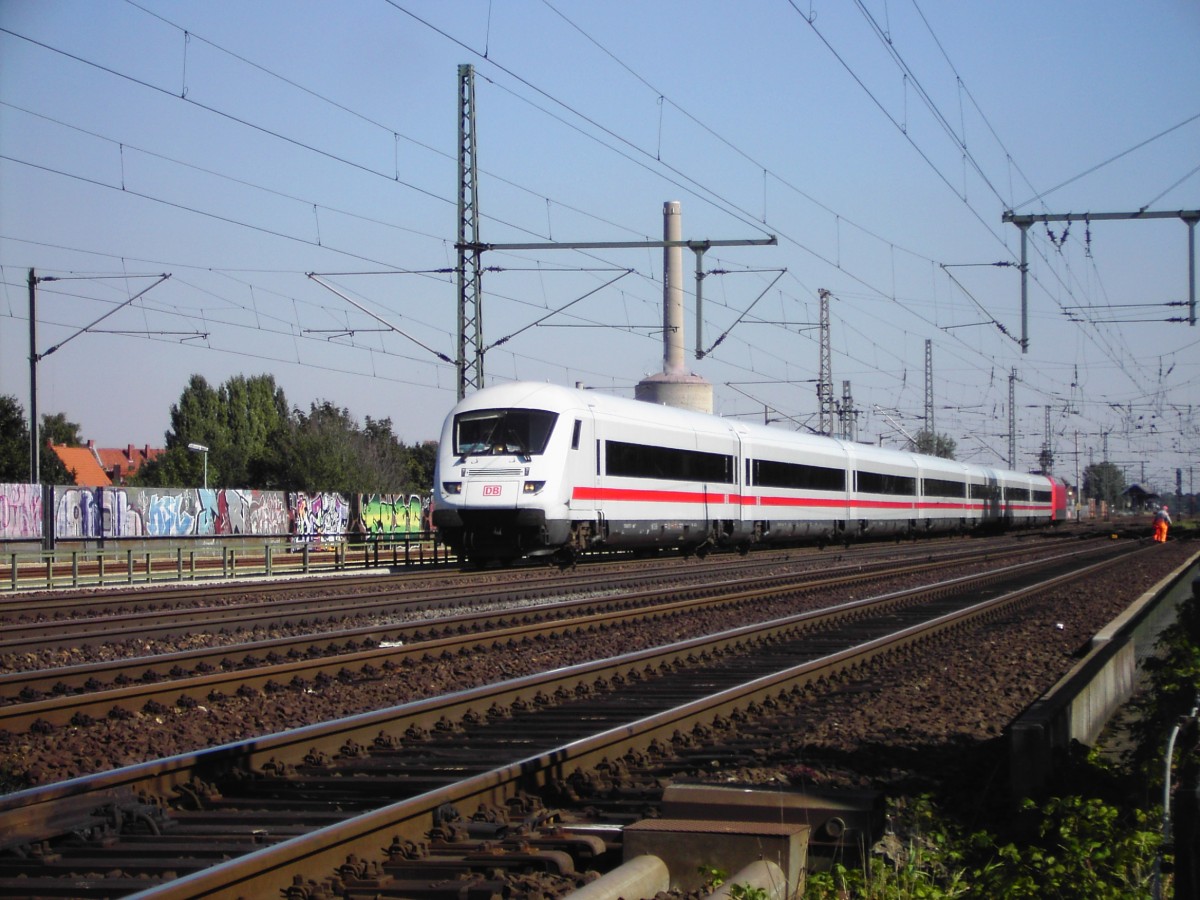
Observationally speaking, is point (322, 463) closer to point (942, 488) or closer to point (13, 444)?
point (13, 444)

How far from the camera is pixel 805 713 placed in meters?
9.28

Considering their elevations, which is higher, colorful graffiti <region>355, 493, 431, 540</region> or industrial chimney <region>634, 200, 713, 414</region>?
industrial chimney <region>634, 200, 713, 414</region>

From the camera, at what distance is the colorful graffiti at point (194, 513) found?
34406 mm

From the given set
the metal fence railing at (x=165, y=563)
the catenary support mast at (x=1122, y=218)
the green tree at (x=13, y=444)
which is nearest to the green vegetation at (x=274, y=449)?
the green tree at (x=13, y=444)

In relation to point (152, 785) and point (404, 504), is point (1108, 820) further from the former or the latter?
point (404, 504)

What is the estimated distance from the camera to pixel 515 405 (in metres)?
23.6

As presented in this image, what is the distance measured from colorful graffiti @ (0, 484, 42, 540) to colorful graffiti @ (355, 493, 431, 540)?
9.92 metres

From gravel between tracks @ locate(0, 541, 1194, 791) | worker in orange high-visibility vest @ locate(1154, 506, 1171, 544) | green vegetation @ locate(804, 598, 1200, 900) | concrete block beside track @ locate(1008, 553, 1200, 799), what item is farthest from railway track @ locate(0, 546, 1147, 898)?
worker in orange high-visibility vest @ locate(1154, 506, 1171, 544)

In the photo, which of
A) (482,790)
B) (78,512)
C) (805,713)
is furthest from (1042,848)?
(78,512)

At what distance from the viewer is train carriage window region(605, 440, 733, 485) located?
25438 mm

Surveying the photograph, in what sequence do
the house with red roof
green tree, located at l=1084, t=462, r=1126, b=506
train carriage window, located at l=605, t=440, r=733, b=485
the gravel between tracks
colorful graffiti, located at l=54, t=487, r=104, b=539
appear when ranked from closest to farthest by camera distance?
the gravel between tracks < train carriage window, located at l=605, t=440, r=733, b=485 < colorful graffiti, located at l=54, t=487, r=104, b=539 < the house with red roof < green tree, located at l=1084, t=462, r=1126, b=506

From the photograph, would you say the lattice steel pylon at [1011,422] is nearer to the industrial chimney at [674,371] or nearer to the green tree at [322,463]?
the industrial chimney at [674,371]

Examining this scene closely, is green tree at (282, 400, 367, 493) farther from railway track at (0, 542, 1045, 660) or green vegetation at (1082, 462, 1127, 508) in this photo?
green vegetation at (1082, 462, 1127, 508)

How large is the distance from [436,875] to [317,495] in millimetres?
38013
